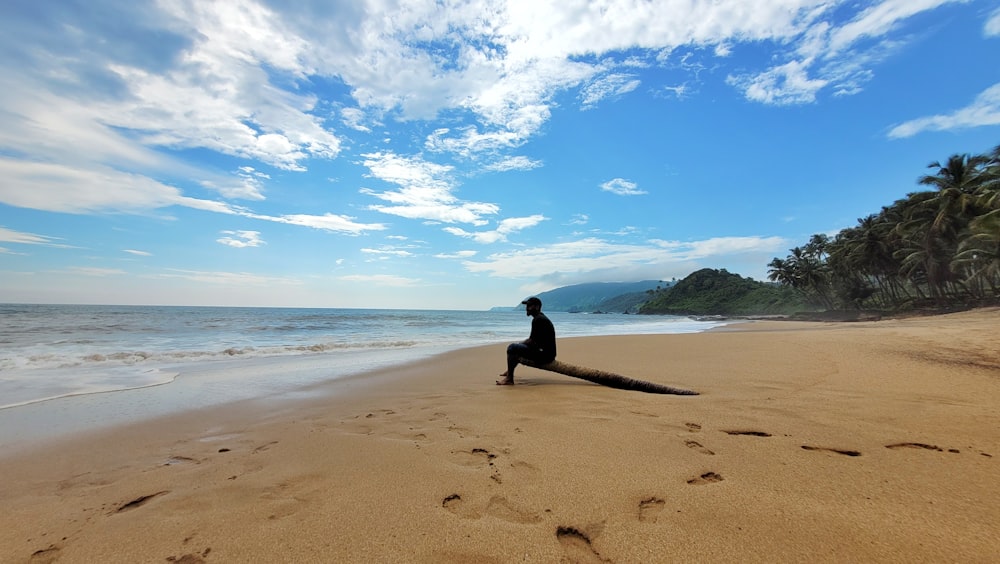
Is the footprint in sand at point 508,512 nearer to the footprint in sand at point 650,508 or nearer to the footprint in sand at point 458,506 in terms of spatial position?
the footprint in sand at point 458,506

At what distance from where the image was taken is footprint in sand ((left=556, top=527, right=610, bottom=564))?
1890 millimetres

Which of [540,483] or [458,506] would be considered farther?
[540,483]

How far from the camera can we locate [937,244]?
35656mm

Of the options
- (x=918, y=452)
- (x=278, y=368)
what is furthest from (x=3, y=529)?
(x=278, y=368)

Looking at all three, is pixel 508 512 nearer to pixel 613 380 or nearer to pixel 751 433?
pixel 751 433

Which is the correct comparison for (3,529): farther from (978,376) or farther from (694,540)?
(978,376)

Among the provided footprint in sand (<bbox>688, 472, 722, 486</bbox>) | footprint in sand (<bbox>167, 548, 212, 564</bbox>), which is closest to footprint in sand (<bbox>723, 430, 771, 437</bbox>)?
footprint in sand (<bbox>688, 472, 722, 486</bbox>)

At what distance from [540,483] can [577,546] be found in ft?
2.34

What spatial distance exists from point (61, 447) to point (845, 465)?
685 centimetres

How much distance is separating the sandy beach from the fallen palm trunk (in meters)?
0.37

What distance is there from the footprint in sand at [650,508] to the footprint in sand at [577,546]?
0.38 metres

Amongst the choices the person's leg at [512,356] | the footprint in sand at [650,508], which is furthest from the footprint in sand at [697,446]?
the person's leg at [512,356]

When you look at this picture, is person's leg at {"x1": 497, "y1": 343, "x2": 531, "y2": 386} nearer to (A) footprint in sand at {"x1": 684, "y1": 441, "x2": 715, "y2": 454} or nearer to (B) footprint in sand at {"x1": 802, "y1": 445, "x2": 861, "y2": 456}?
(A) footprint in sand at {"x1": 684, "y1": 441, "x2": 715, "y2": 454}

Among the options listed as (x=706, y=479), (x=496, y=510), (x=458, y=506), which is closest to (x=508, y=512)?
(x=496, y=510)
